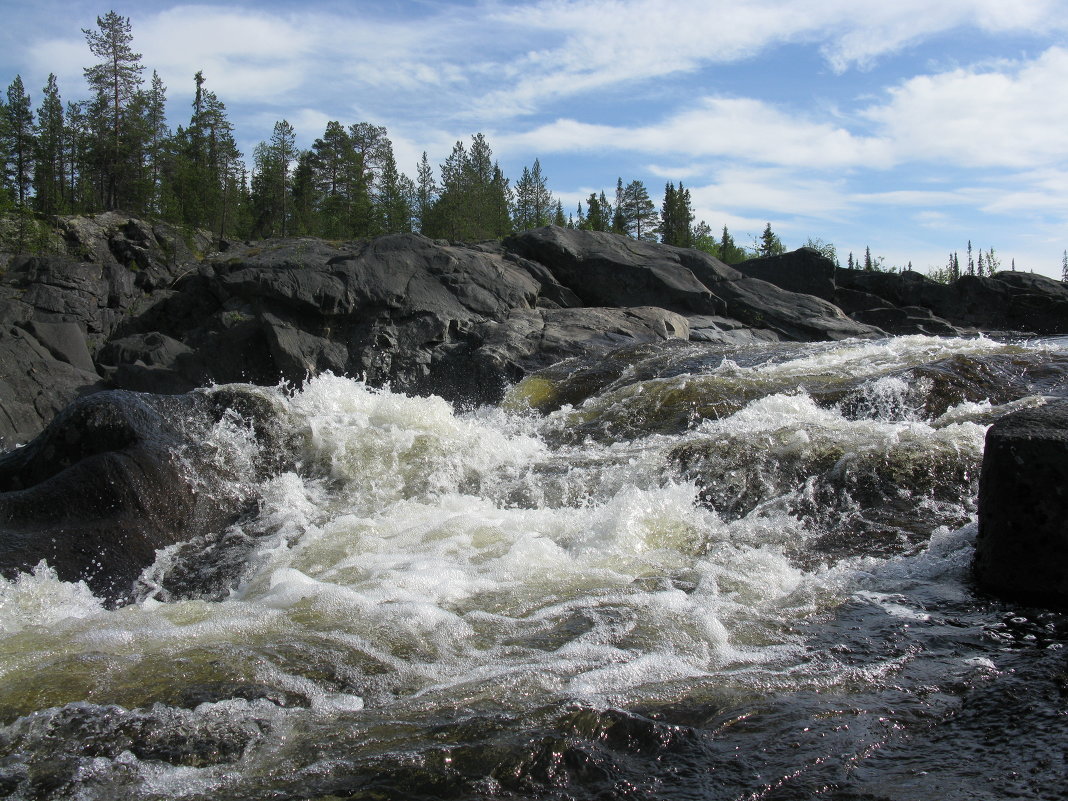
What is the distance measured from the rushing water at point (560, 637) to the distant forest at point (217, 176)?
38144 mm

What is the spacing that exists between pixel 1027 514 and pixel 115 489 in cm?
759

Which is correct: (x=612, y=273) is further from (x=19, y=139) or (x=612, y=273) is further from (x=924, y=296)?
(x=19, y=139)

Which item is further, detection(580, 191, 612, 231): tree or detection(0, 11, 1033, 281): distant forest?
detection(580, 191, 612, 231): tree

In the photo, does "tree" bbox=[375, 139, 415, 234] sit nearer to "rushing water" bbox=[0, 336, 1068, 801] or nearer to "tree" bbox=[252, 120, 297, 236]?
"tree" bbox=[252, 120, 297, 236]

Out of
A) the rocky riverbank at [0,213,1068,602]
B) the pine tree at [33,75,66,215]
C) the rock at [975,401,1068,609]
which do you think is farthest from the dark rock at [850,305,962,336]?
the pine tree at [33,75,66,215]

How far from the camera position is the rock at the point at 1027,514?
17.2 feet

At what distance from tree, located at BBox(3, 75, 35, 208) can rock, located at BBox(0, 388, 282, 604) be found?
48.9m

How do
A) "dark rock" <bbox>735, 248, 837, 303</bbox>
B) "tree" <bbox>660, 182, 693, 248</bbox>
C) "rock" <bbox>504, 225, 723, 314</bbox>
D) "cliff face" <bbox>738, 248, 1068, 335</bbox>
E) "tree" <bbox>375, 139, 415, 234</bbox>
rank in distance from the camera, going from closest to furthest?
"rock" <bbox>504, 225, 723, 314</bbox> < "cliff face" <bbox>738, 248, 1068, 335</bbox> < "dark rock" <bbox>735, 248, 837, 303</bbox> < "tree" <bbox>375, 139, 415, 234</bbox> < "tree" <bbox>660, 182, 693, 248</bbox>

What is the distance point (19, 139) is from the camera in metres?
47.1

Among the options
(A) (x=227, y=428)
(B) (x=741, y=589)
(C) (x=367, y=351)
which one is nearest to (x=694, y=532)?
(B) (x=741, y=589)

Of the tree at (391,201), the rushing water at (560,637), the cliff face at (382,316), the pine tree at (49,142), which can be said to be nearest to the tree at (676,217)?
the tree at (391,201)

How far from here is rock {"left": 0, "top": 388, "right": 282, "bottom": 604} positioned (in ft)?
20.4

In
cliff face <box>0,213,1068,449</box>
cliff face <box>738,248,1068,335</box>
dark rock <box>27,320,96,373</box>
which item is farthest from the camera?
cliff face <box>738,248,1068,335</box>

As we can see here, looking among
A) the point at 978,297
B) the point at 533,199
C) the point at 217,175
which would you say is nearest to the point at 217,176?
the point at 217,175
